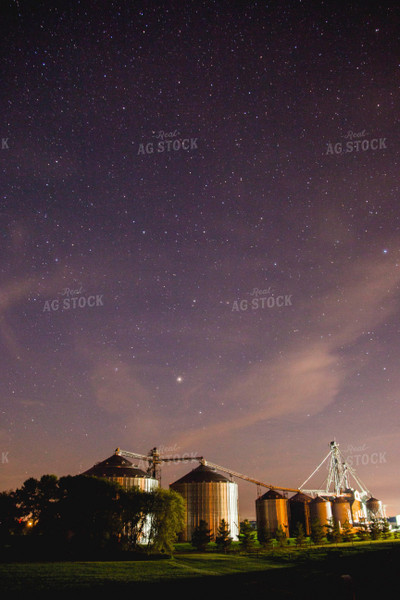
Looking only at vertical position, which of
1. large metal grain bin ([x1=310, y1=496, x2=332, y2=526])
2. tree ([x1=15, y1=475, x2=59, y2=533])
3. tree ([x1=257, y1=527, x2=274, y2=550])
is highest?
tree ([x1=15, y1=475, x2=59, y2=533])

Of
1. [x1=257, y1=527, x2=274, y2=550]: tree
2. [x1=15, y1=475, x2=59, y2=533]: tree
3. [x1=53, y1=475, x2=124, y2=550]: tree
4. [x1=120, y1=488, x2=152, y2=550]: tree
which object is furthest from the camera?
[x1=257, y1=527, x2=274, y2=550]: tree

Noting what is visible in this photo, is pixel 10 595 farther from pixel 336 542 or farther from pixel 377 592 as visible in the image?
pixel 336 542

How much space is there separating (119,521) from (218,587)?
48.0 meters

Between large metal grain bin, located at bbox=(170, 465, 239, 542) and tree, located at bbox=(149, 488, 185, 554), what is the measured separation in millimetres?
37384

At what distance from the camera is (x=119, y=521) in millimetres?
54219

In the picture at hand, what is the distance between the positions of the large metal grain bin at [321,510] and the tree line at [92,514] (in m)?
73.5

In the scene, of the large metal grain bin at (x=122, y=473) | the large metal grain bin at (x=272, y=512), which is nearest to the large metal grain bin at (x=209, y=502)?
the large metal grain bin at (x=122, y=473)

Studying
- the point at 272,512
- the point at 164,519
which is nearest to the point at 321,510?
the point at 272,512

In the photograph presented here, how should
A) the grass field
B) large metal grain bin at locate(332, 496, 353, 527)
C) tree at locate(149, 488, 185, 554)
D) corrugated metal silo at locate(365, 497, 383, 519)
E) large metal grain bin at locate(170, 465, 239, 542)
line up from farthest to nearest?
corrugated metal silo at locate(365, 497, 383, 519) → large metal grain bin at locate(332, 496, 353, 527) → large metal grain bin at locate(170, 465, 239, 542) → tree at locate(149, 488, 185, 554) → the grass field

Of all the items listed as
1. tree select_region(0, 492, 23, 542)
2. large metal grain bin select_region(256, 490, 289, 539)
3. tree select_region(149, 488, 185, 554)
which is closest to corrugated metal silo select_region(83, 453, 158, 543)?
tree select_region(0, 492, 23, 542)

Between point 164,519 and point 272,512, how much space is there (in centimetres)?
6466

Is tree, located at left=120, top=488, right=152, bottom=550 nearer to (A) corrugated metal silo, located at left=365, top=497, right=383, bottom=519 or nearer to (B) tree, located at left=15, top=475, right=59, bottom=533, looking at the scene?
(B) tree, located at left=15, top=475, right=59, bottom=533

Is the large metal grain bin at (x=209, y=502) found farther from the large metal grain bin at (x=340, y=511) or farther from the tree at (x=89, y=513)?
the large metal grain bin at (x=340, y=511)

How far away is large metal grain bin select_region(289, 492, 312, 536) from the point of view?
378 feet
